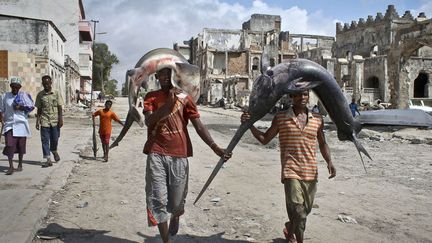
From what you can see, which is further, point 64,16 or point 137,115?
point 64,16

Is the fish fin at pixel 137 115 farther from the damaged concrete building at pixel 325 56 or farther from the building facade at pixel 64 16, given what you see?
the building facade at pixel 64 16

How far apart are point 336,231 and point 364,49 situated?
54.4 m

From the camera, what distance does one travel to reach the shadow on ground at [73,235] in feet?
14.3

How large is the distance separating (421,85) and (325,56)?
36.7 ft

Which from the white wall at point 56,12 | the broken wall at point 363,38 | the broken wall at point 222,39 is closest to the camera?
the white wall at point 56,12

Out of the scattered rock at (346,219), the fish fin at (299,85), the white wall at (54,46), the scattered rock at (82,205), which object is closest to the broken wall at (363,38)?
the white wall at (54,46)

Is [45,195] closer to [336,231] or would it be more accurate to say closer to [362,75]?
[336,231]

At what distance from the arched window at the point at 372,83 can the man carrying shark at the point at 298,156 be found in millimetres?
37599

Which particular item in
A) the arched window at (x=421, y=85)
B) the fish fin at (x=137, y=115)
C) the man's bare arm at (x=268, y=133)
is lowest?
the man's bare arm at (x=268, y=133)

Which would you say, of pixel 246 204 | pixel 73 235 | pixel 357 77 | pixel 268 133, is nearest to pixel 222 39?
pixel 357 77

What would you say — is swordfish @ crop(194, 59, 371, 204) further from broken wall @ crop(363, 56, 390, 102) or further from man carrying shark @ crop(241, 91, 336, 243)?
broken wall @ crop(363, 56, 390, 102)

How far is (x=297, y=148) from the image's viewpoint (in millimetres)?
3912

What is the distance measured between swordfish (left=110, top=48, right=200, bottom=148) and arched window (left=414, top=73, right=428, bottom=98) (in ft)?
122

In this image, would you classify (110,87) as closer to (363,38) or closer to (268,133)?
(363,38)
